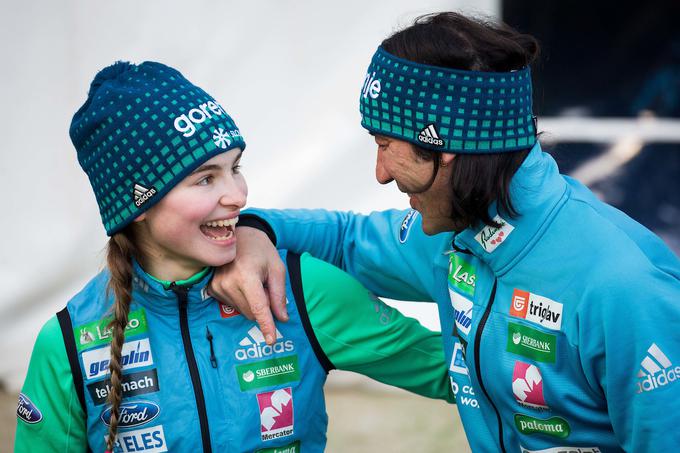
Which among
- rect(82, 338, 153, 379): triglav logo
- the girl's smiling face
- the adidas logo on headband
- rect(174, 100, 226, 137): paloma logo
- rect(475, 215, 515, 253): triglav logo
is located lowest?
rect(82, 338, 153, 379): triglav logo

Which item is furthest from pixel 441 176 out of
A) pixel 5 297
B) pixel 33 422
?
pixel 5 297

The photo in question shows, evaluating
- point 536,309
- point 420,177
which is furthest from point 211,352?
point 536,309

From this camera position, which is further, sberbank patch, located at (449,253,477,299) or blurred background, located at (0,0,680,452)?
blurred background, located at (0,0,680,452)

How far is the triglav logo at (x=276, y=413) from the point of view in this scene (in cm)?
194

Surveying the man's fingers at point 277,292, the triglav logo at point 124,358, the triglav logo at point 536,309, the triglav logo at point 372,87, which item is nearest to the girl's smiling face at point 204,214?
the man's fingers at point 277,292

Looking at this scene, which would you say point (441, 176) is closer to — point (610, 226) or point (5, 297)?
point (610, 226)

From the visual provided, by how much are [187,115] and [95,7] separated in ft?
7.00

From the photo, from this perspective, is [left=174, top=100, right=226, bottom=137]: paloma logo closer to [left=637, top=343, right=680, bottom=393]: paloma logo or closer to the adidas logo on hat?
the adidas logo on hat

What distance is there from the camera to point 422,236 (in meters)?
2.10

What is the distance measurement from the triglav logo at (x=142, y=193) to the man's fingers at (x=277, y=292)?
33cm

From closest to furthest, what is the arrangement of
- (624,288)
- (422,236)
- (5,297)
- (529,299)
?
(624,288) → (529,299) → (422,236) → (5,297)

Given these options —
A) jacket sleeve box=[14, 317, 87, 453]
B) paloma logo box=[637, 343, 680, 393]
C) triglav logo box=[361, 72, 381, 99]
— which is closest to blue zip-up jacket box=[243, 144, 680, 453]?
paloma logo box=[637, 343, 680, 393]

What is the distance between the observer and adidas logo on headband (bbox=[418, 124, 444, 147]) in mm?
1737

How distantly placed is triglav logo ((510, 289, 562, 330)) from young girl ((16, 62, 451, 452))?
0.37 metres
